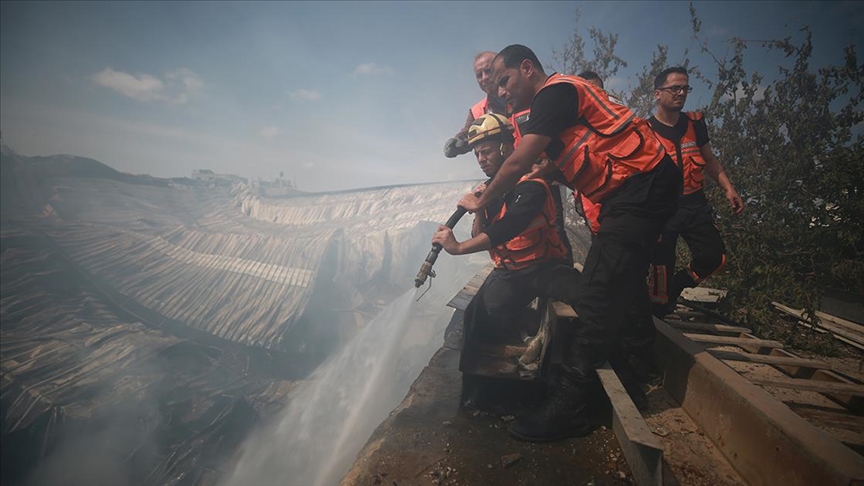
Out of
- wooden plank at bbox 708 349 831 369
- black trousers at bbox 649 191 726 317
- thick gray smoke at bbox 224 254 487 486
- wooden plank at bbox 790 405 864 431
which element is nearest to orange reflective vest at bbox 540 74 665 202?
black trousers at bbox 649 191 726 317

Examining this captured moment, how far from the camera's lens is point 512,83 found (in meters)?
2.47

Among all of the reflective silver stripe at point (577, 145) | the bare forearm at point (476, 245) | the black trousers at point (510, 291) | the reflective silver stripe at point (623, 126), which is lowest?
the black trousers at point (510, 291)

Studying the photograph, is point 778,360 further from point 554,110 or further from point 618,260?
point 554,110

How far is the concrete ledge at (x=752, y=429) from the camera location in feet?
3.68

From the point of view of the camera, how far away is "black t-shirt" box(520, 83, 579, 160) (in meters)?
2.04

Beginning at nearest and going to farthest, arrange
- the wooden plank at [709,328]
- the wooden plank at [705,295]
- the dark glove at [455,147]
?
1. the wooden plank at [709,328]
2. the dark glove at [455,147]
3. the wooden plank at [705,295]

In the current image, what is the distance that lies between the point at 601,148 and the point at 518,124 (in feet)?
2.80

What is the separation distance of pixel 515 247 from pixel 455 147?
2.08m

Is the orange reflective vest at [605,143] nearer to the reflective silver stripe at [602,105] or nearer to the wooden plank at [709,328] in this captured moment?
the reflective silver stripe at [602,105]

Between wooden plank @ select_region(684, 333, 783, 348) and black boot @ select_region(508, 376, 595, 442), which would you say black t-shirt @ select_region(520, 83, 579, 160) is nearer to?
black boot @ select_region(508, 376, 595, 442)

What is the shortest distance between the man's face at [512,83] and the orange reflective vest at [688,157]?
187cm

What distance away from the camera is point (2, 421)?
8281 millimetres

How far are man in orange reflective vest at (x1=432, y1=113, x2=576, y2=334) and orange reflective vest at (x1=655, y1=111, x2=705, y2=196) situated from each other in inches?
62.2

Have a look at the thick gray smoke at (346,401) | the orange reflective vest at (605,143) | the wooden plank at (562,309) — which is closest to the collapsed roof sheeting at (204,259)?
the thick gray smoke at (346,401)
